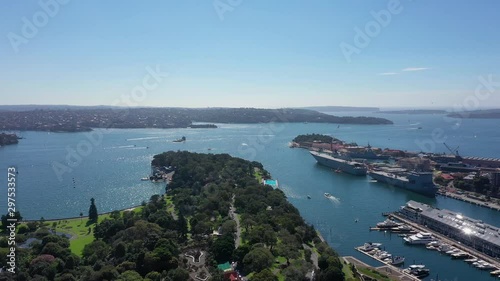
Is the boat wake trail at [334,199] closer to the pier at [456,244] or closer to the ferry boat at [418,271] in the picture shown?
the pier at [456,244]

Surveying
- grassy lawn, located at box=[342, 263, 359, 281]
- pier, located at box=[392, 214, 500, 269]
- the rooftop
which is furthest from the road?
the rooftop

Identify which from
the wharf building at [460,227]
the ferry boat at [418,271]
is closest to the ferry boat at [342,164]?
the wharf building at [460,227]

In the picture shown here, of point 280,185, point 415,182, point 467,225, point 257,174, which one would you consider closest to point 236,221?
point 467,225

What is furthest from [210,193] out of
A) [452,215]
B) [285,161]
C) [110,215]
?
[285,161]

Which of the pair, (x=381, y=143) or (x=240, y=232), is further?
(x=381, y=143)

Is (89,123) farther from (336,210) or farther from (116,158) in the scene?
(336,210)

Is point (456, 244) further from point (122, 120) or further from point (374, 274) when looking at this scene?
point (122, 120)
